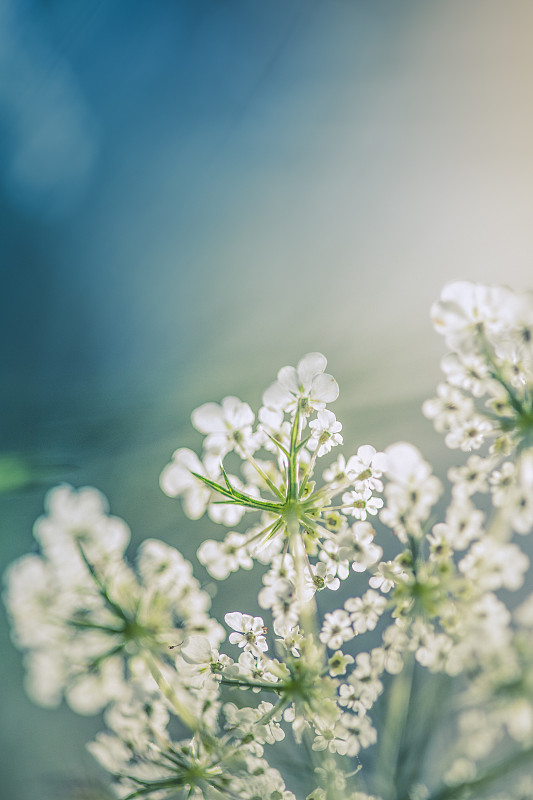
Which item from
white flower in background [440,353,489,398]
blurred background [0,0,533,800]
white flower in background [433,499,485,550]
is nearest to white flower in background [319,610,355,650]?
white flower in background [433,499,485,550]

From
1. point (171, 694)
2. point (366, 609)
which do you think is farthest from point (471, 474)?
point (171, 694)

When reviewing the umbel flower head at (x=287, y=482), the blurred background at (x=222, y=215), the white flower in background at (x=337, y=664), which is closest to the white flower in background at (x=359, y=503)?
the umbel flower head at (x=287, y=482)

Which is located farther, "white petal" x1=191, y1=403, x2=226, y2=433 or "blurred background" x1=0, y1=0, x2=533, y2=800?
"blurred background" x1=0, y1=0, x2=533, y2=800

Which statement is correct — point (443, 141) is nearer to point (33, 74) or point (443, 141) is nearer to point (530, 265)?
point (530, 265)

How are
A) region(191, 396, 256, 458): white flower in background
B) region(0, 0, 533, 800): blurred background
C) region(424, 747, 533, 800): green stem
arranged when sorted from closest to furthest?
region(424, 747, 533, 800): green stem
region(191, 396, 256, 458): white flower in background
region(0, 0, 533, 800): blurred background

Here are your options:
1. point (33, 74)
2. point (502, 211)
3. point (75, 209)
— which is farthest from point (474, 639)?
point (33, 74)

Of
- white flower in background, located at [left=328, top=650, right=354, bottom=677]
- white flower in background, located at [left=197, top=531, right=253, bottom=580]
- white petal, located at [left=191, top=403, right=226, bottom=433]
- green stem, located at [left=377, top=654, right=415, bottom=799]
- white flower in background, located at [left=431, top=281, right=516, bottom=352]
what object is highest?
white petal, located at [left=191, top=403, right=226, bottom=433]

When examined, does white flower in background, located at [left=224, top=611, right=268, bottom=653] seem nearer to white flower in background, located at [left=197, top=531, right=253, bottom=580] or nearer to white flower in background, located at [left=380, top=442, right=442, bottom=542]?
white flower in background, located at [left=197, top=531, right=253, bottom=580]
